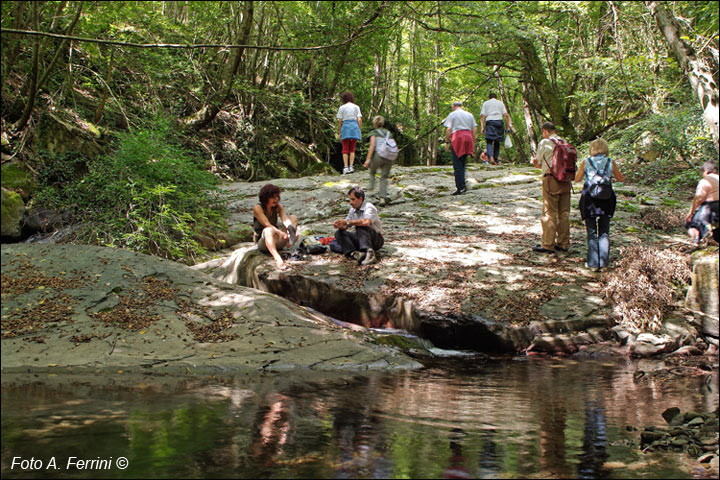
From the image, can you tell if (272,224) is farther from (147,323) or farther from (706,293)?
(706,293)

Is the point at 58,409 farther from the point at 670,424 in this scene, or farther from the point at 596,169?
the point at 596,169

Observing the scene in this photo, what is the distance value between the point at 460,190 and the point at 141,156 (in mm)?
7416

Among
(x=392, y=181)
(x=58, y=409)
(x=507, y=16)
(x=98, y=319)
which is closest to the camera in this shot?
(x=58, y=409)

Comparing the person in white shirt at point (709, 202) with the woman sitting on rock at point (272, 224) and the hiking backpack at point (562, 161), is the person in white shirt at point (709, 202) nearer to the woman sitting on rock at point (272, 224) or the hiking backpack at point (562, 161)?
the hiking backpack at point (562, 161)

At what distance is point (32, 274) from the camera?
6848mm

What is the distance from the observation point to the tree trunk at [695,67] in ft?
27.3

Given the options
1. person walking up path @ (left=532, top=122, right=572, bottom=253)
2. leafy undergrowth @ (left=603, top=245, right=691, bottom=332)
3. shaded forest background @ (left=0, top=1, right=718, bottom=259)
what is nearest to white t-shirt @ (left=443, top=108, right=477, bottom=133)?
shaded forest background @ (left=0, top=1, right=718, bottom=259)

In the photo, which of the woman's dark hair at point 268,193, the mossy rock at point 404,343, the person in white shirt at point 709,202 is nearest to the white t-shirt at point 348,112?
the woman's dark hair at point 268,193

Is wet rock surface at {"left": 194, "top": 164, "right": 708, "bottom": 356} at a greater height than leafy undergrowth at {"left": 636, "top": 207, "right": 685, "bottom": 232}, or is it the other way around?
leafy undergrowth at {"left": 636, "top": 207, "right": 685, "bottom": 232}

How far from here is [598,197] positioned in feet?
29.9

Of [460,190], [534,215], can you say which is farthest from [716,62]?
[460,190]

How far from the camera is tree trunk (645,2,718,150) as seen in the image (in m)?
8.32

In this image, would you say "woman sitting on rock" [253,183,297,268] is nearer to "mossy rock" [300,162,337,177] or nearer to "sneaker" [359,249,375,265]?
"sneaker" [359,249,375,265]

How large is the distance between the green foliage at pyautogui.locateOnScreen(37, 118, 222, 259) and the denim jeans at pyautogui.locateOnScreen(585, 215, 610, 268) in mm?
7137
